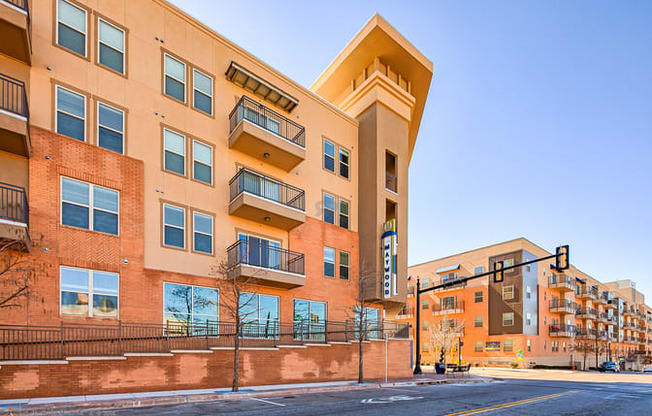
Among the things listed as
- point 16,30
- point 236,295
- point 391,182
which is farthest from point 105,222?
point 391,182

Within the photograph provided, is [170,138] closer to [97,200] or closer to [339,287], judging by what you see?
[97,200]

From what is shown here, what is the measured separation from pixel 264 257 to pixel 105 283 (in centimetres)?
792

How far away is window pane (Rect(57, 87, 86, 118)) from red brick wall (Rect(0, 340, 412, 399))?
9.54m

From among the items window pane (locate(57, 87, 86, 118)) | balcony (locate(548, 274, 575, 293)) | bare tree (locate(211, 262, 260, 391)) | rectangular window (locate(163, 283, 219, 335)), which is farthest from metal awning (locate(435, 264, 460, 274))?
window pane (locate(57, 87, 86, 118))

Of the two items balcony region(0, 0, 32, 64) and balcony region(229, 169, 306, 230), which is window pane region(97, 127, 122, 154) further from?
balcony region(229, 169, 306, 230)

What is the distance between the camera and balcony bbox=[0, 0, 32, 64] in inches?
554

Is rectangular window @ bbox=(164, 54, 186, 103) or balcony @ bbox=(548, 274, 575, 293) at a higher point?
rectangular window @ bbox=(164, 54, 186, 103)

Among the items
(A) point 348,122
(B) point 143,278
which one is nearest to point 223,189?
(B) point 143,278

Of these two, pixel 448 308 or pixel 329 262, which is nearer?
pixel 329 262

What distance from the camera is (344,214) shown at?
91.9 ft

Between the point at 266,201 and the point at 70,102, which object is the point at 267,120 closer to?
the point at 266,201

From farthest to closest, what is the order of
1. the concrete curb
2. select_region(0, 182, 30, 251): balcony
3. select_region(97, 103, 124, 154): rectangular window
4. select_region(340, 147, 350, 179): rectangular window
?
select_region(340, 147, 350, 179): rectangular window → select_region(97, 103, 124, 154): rectangular window → select_region(0, 182, 30, 251): balcony → the concrete curb

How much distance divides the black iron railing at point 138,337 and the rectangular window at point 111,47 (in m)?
10.8

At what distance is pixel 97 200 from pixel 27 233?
323cm
